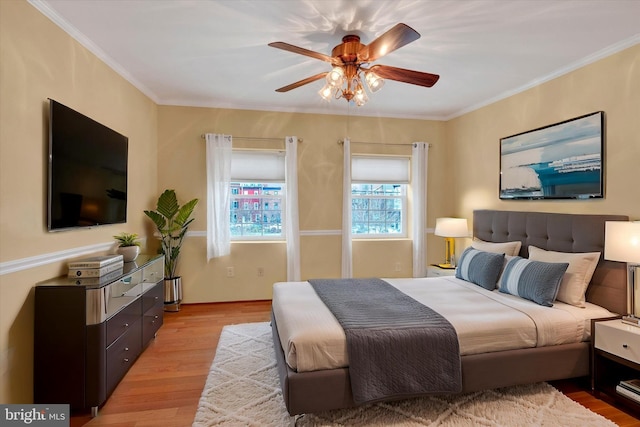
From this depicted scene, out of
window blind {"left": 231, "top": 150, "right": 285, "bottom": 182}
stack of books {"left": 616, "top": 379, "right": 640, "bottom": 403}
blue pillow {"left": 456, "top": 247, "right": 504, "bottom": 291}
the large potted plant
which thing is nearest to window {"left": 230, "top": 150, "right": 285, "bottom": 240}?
window blind {"left": 231, "top": 150, "right": 285, "bottom": 182}

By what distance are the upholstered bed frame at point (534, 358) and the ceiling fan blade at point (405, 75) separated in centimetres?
181

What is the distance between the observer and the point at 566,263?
8.51ft

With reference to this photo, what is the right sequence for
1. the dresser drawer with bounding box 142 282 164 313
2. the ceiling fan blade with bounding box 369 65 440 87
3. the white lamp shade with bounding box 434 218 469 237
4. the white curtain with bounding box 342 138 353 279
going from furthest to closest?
the white curtain with bounding box 342 138 353 279 → the white lamp shade with bounding box 434 218 469 237 → the dresser drawer with bounding box 142 282 164 313 → the ceiling fan blade with bounding box 369 65 440 87

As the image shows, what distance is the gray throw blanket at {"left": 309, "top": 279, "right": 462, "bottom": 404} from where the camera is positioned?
6.40 ft

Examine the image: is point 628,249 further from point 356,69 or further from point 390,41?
point 356,69

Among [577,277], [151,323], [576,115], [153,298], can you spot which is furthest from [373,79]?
[151,323]

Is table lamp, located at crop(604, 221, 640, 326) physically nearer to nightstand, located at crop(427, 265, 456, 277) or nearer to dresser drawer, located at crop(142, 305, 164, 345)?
nightstand, located at crop(427, 265, 456, 277)

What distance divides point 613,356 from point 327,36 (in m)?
3.06

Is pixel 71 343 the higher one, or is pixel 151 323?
pixel 71 343

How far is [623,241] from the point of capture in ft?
7.41

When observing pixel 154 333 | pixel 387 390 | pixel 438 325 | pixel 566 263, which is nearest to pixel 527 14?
pixel 566 263

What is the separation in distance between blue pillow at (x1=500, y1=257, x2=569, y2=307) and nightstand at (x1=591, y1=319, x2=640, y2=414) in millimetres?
325

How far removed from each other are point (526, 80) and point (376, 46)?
2250 mm

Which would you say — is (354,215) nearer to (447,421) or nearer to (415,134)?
(415,134)
